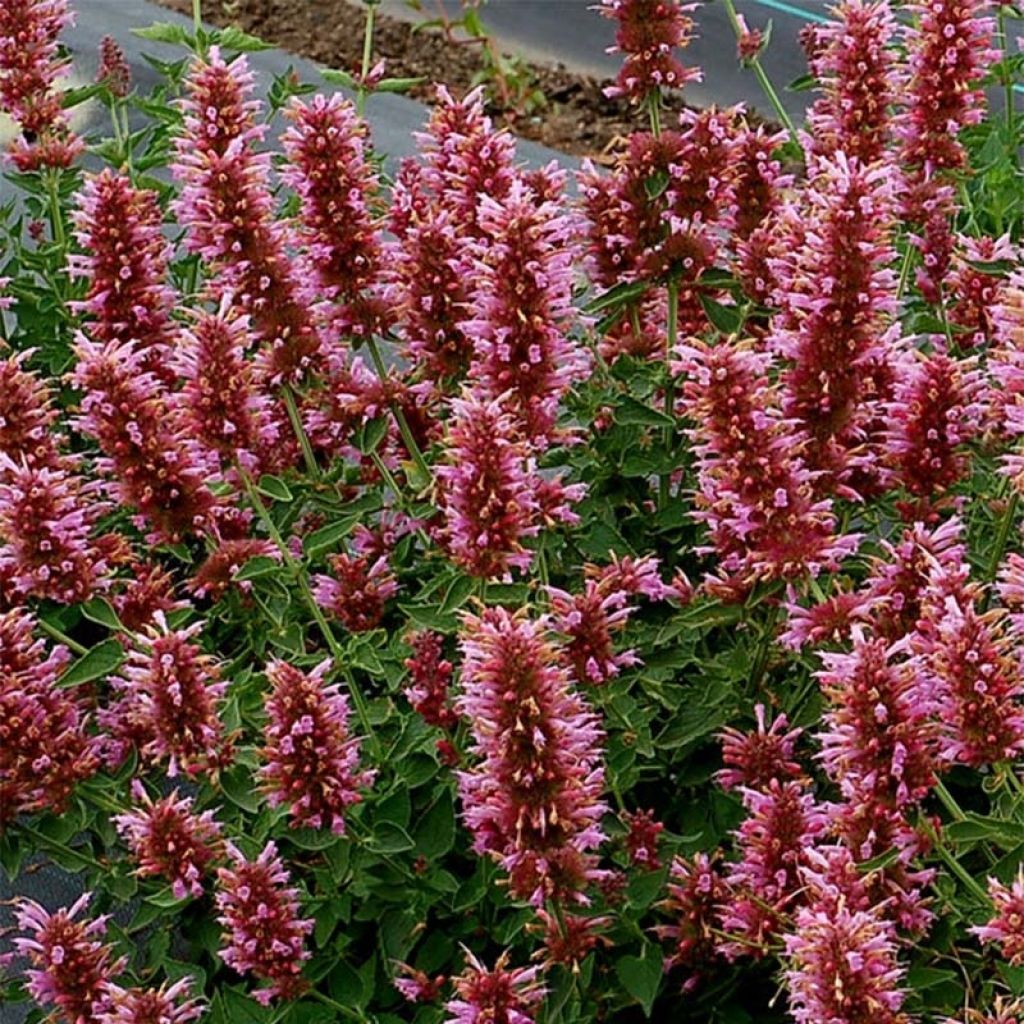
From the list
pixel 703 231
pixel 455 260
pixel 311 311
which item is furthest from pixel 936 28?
pixel 311 311

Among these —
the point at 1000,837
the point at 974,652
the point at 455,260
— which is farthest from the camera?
the point at 455,260

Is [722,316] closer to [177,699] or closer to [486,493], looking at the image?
[486,493]

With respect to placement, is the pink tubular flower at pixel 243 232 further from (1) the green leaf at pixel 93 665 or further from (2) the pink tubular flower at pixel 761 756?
(2) the pink tubular flower at pixel 761 756

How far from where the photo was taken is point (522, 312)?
1.90 meters

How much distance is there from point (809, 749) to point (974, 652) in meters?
0.61

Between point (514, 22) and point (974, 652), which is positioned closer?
point (974, 652)

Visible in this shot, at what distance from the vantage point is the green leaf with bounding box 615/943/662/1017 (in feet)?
5.82

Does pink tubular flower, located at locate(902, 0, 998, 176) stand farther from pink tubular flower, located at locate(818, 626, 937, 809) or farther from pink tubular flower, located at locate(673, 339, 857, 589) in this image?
pink tubular flower, located at locate(818, 626, 937, 809)

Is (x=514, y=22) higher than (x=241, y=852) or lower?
lower

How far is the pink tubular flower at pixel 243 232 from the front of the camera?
205 centimetres

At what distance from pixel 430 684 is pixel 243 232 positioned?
0.57 m

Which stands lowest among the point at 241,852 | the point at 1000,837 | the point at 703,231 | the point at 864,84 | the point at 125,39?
the point at 125,39

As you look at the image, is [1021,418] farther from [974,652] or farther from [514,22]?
[514,22]

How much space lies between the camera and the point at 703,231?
2281 millimetres
